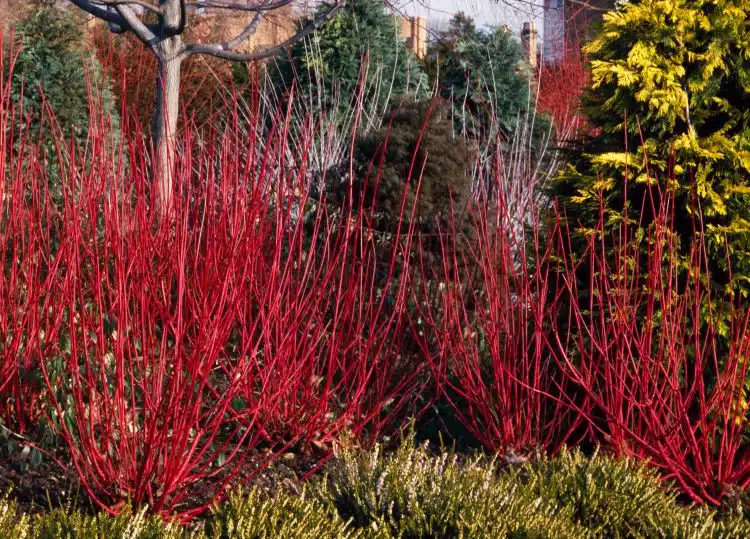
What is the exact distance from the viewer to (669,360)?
3.28 meters

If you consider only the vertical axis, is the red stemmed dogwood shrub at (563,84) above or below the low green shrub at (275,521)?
above

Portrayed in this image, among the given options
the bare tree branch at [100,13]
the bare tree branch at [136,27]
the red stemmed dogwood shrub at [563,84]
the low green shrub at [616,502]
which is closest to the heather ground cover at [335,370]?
Answer: the low green shrub at [616,502]

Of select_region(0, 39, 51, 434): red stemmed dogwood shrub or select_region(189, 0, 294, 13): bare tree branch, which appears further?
select_region(189, 0, 294, 13): bare tree branch

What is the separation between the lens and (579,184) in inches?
151

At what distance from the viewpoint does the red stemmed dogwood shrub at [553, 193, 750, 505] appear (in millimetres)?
3307

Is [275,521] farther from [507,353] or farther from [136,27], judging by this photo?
[136,27]

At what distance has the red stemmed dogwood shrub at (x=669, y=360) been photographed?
3307mm

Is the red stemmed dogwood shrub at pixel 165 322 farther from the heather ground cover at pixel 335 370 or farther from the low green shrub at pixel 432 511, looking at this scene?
the low green shrub at pixel 432 511

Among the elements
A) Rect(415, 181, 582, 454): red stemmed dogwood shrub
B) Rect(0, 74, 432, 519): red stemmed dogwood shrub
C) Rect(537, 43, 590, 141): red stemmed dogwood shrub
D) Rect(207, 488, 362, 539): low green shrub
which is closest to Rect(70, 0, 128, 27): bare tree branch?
Rect(0, 74, 432, 519): red stemmed dogwood shrub

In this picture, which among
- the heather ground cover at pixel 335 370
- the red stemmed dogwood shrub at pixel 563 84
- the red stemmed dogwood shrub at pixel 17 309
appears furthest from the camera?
the red stemmed dogwood shrub at pixel 563 84

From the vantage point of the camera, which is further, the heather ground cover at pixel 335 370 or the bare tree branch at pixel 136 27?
the bare tree branch at pixel 136 27

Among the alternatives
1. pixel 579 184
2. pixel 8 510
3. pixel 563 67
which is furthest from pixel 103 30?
pixel 8 510

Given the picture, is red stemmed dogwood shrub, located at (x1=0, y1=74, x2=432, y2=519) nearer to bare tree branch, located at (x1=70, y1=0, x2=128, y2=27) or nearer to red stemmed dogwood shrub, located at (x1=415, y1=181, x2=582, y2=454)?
red stemmed dogwood shrub, located at (x1=415, y1=181, x2=582, y2=454)

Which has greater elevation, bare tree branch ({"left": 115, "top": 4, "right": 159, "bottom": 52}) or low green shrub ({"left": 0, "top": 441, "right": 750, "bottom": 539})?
bare tree branch ({"left": 115, "top": 4, "right": 159, "bottom": 52})
